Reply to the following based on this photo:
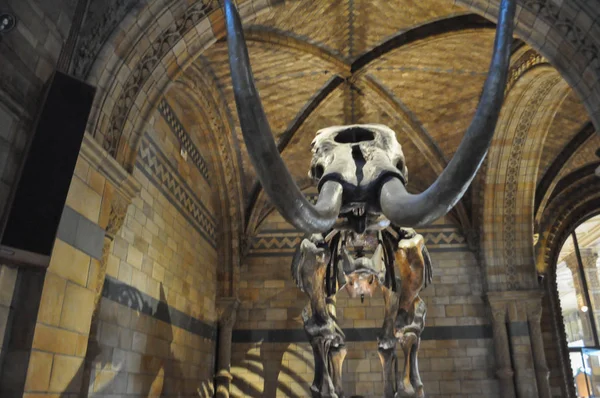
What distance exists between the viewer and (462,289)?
921 centimetres

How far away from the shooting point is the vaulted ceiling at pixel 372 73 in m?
6.77

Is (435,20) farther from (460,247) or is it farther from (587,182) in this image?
(587,182)

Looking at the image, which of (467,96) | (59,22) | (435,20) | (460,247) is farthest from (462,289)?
(59,22)

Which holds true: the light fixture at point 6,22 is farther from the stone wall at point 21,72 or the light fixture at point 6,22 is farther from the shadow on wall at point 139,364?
the shadow on wall at point 139,364

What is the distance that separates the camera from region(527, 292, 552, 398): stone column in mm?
7977

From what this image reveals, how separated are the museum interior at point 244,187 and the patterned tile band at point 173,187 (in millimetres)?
47

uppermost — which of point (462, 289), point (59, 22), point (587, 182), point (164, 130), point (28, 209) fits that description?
point (587, 182)

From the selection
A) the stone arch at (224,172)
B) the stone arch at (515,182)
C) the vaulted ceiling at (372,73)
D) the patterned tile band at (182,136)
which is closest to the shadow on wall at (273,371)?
the stone arch at (224,172)

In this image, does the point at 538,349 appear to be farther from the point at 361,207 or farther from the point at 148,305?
the point at 361,207

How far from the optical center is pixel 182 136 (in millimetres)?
7453

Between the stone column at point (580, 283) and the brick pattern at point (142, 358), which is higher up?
the stone column at point (580, 283)

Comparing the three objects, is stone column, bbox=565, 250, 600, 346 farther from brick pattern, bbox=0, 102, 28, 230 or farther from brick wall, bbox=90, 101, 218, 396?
brick pattern, bbox=0, 102, 28, 230

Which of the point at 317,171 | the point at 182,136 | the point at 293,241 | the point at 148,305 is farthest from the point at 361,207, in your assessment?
the point at 293,241

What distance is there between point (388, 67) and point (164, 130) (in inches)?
151
